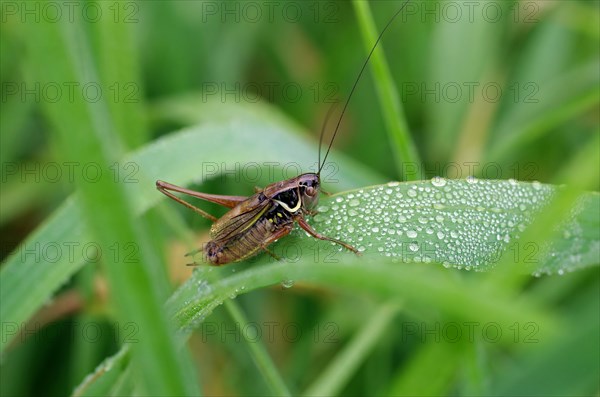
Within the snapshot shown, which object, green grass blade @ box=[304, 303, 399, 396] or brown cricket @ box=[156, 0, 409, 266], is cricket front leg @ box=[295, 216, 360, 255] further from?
green grass blade @ box=[304, 303, 399, 396]

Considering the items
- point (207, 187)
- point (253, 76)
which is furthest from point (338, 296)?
point (253, 76)

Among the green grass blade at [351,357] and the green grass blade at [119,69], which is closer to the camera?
the green grass blade at [351,357]

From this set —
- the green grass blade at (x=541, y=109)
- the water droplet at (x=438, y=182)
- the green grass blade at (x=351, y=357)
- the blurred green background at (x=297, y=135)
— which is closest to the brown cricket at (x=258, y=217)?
the blurred green background at (x=297, y=135)

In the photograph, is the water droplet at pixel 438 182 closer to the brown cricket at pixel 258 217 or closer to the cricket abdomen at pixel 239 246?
the brown cricket at pixel 258 217

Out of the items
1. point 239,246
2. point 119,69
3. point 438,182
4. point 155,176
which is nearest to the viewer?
point 438,182

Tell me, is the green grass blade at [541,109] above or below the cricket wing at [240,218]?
above

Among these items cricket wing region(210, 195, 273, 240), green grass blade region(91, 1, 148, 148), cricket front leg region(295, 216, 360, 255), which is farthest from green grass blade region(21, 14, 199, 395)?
green grass blade region(91, 1, 148, 148)

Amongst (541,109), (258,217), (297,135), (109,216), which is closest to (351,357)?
(258,217)

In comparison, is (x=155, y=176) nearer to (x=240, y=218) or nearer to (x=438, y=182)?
(x=240, y=218)
